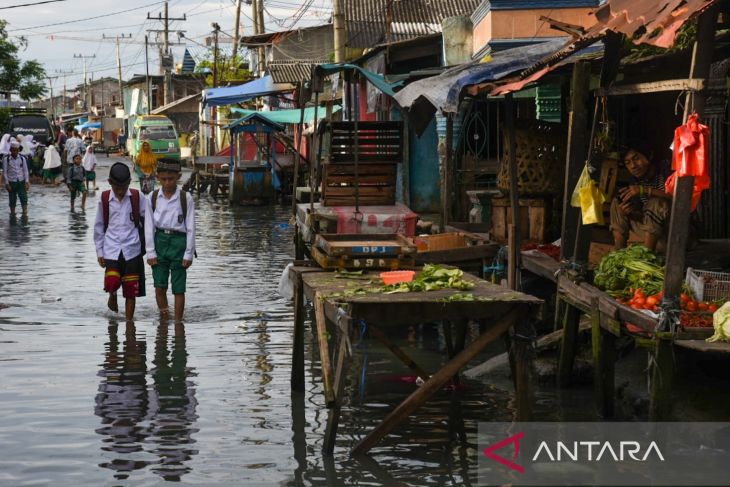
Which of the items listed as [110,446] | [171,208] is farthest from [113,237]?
[110,446]

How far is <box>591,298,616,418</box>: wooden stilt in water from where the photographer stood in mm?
8594

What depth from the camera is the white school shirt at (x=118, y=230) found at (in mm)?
12000

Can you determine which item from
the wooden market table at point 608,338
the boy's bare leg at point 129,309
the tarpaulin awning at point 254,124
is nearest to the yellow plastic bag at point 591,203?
the wooden market table at point 608,338

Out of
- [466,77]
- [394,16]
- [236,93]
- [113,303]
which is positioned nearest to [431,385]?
[466,77]

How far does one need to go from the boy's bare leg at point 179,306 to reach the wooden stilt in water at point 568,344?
457 cm

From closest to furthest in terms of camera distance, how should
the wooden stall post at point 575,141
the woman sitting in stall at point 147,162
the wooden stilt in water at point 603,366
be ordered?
the wooden stilt in water at point 603,366 → the wooden stall post at point 575,141 → the woman sitting in stall at point 147,162

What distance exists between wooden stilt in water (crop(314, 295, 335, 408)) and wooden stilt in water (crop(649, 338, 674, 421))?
2.09 m

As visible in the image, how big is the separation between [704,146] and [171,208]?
6.20 meters

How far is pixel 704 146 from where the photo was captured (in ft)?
24.0

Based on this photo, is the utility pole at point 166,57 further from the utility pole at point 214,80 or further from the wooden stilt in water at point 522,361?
the wooden stilt in water at point 522,361

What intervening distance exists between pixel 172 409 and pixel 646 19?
4.57 meters

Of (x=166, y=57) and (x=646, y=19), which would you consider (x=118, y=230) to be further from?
(x=166, y=57)

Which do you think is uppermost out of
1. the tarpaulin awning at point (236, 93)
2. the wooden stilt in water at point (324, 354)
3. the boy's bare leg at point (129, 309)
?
the tarpaulin awning at point (236, 93)

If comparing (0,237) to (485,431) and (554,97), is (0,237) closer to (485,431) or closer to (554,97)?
(554,97)
